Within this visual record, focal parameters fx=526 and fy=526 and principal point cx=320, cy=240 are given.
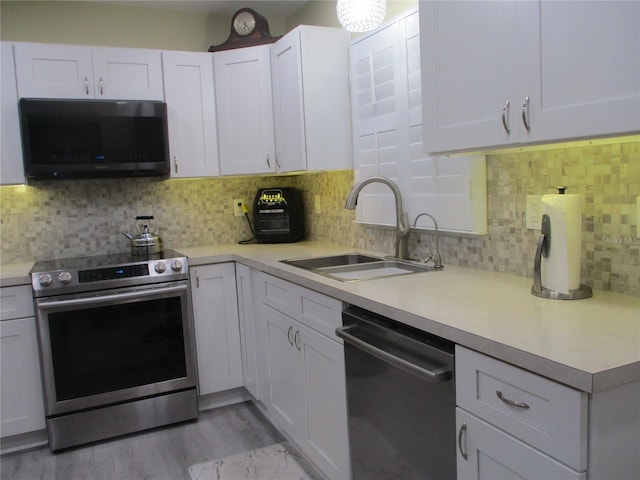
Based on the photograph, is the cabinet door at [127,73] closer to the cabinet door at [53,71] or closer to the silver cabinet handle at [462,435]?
the cabinet door at [53,71]

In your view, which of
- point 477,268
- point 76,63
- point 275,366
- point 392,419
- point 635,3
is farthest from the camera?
point 76,63

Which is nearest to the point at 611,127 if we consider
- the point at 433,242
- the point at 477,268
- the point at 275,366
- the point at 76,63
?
the point at 477,268

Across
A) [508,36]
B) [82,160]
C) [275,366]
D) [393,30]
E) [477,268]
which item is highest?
[393,30]

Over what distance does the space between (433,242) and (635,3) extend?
132 cm

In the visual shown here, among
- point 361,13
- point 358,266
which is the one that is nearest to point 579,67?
point 361,13

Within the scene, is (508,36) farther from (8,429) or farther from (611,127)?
(8,429)

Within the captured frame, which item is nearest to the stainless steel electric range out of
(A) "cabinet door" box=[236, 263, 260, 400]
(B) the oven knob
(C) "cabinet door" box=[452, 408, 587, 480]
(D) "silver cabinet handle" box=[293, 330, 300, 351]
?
(B) the oven knob

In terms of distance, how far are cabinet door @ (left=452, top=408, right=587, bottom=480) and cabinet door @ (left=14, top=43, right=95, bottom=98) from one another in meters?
2.59

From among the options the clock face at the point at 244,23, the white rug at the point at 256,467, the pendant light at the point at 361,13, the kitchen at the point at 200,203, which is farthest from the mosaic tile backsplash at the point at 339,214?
the white rug at the point at 256,467

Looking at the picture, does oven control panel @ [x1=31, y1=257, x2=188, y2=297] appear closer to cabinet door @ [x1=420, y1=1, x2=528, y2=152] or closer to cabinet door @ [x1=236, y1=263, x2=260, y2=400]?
cabinet door @ [x1=236, y1=263, x2=260, y2=400]

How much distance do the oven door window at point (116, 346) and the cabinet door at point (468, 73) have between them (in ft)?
5.79

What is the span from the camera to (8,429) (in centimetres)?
261

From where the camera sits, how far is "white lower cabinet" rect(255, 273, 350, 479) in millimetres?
1971

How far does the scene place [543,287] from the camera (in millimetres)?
1553
